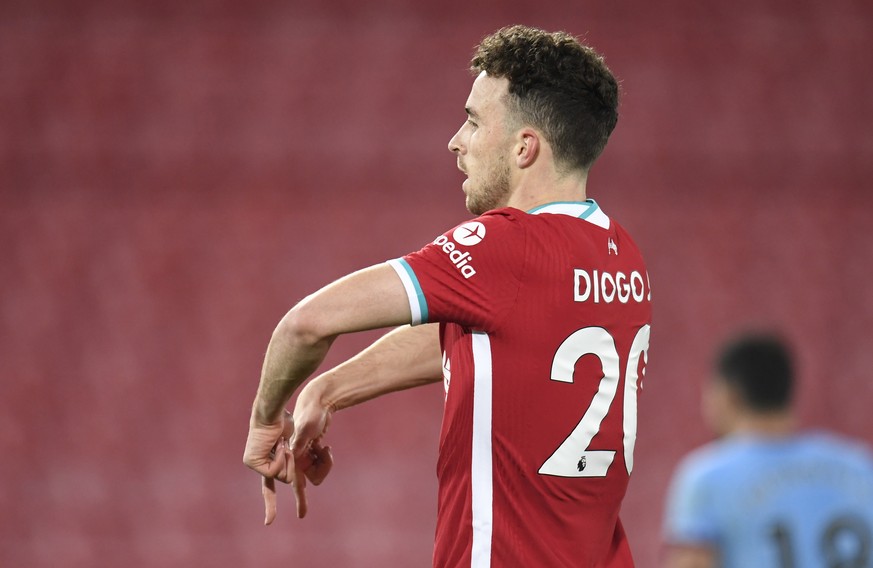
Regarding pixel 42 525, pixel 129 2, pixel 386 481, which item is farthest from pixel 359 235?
pixel 42 525

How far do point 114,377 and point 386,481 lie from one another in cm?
172

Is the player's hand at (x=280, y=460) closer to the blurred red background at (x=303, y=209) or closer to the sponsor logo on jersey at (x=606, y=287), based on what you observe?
the sponsor logo on jersey at (x=606, y=287)

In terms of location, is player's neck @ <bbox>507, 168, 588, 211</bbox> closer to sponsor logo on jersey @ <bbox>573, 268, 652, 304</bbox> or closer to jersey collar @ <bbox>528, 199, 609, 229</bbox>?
jersey collar @ <bbox>528, 199, 609, 229</bbox>

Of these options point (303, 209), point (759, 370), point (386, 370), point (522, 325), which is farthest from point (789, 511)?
point (303, 209)

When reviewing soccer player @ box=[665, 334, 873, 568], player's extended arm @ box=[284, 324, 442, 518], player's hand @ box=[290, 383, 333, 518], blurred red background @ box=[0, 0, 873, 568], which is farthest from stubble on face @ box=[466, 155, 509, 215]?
blurred red background @ box=[0, 0, 873, 568]

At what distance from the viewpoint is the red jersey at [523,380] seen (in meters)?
1.82

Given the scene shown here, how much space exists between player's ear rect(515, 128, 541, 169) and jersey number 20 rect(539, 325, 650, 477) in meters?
0.33

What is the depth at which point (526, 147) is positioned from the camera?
6.57 ft

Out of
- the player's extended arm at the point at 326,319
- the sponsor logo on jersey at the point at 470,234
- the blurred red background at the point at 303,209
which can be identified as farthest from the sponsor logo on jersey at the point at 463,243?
the blurred red background at the point at 303,209

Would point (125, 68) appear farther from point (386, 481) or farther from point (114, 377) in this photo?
point (386, 481)

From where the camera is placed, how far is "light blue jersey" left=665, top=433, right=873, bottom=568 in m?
1.90

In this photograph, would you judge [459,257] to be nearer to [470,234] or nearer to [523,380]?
[470,234]

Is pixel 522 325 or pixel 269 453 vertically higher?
pixel 522 325

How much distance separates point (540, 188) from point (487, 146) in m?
0.13
